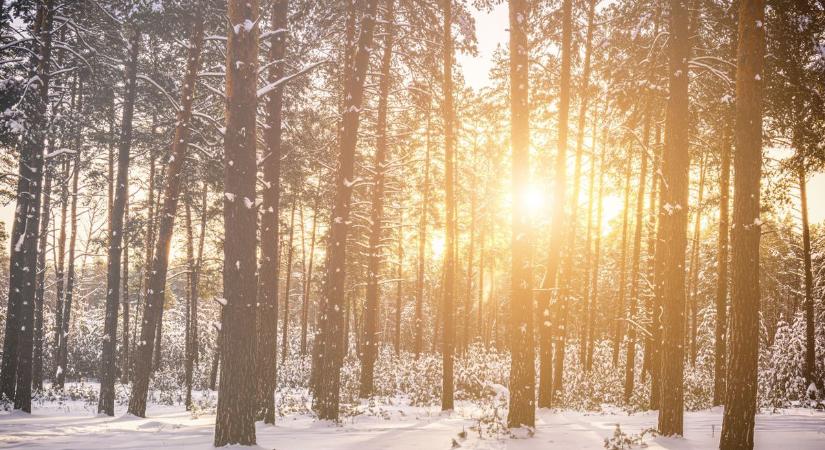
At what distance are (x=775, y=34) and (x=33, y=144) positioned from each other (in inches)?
717

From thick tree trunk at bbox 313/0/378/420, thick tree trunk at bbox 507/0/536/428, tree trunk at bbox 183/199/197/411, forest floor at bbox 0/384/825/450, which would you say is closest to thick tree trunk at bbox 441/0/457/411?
forest floor at bbox 0/384/825/450

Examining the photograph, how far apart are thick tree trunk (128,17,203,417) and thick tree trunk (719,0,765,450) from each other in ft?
39.3

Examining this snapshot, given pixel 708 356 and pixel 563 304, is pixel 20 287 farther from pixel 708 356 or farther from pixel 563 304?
pixel 708 356

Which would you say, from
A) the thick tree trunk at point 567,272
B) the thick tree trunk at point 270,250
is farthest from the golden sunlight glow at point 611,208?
the thick tree trunk at point 270,250

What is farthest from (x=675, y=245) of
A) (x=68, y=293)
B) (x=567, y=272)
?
(x=68, y=293)

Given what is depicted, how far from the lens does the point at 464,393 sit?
654 inches

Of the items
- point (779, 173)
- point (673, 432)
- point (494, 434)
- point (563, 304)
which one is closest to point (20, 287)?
point (494, 434)

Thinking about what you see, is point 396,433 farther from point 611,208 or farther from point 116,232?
point 611,208

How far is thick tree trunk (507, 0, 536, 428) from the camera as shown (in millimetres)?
8211

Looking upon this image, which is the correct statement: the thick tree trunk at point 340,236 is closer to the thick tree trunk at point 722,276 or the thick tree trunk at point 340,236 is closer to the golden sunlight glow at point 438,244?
the thick tree trunk at point 722,276

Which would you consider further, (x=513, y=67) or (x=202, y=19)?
(x=202, y=19)

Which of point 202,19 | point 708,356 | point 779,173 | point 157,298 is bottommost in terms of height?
point 708,356

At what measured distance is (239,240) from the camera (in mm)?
6820

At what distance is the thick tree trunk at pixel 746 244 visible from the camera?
6613 mm
